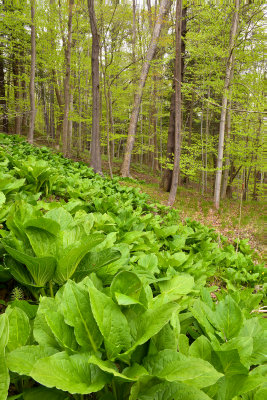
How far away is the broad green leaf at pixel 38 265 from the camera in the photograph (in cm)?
112

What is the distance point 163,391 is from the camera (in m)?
0.78

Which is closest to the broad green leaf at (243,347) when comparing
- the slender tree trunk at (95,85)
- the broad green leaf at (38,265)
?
the broad green leaf at (38,265)

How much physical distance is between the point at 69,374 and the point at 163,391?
29 cm

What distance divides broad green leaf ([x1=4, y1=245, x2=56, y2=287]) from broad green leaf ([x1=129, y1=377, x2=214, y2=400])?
61cm

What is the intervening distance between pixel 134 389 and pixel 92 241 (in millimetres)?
575

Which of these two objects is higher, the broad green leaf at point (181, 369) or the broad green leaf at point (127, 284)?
the broad green leaf at point (127, 284)

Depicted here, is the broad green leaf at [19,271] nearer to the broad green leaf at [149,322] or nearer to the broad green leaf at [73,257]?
the broad green leaf at [73,257]

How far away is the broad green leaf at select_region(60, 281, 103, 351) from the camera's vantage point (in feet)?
2.88

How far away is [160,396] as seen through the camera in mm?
773

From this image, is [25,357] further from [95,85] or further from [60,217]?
[95,85]

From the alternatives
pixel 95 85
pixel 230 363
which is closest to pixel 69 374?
pixel 230 363

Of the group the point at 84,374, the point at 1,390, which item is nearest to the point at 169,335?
the point at 84,374


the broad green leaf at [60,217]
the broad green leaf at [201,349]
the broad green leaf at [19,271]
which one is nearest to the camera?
the broad green leaf at [201,349]

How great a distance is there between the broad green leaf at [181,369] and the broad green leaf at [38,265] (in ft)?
1.94
